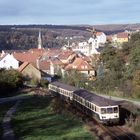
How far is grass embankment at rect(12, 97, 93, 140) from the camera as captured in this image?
2606 cm

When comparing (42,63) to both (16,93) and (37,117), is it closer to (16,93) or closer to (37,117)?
(16,93)

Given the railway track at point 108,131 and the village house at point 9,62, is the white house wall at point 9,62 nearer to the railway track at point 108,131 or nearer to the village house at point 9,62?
the village house at point 9,62

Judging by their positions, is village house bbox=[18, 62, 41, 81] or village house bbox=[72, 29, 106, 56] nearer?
village house bbox=[18, 62, 41, 81]

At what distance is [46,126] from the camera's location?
30.3m

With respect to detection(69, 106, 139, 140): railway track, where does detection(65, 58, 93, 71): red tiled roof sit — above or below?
below

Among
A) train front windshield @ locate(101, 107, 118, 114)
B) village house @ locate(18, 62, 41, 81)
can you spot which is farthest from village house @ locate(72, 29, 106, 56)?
train front windshield @ locate(101, 107, 118, 114)

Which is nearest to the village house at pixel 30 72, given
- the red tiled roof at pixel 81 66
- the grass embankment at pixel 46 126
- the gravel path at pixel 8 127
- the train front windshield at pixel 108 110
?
the red tiled roof at pixel 81 66

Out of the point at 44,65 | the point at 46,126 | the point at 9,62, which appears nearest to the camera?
the point at 46,126

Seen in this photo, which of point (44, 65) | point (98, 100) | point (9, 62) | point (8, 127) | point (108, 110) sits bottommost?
point (44, 65)

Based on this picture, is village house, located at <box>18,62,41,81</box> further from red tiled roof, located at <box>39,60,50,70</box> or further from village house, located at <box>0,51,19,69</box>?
red tiled roof, located at <box>39,60,50,70</box>

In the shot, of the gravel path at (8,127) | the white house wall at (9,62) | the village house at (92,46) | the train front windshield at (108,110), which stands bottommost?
the village house at (92,46)

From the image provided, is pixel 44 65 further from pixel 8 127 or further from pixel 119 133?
pixel 119 133

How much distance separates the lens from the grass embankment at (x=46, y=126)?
85.5ft

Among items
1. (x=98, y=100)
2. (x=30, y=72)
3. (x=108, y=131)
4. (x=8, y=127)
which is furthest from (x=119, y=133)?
(x=30, y=72)
